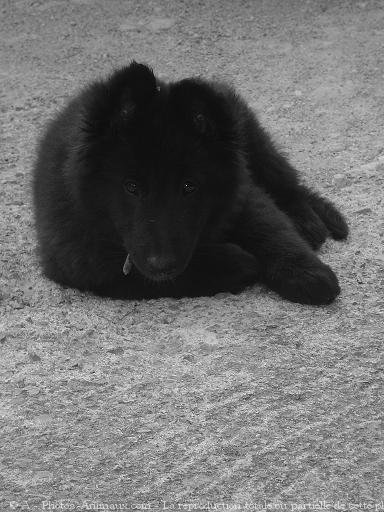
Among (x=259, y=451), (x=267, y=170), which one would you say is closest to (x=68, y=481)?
(x=259, y=451)

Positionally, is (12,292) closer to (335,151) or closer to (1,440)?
(1,440)

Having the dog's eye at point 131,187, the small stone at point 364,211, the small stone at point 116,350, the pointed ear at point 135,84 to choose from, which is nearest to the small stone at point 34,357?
the small stone at point 116,350

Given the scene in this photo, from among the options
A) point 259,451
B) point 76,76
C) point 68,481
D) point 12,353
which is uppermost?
point 259,451

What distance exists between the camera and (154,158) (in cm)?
467

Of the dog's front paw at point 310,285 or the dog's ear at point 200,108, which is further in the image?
the dog's front paw at point 310,285

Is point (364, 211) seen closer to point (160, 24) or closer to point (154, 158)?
point (154, 158)

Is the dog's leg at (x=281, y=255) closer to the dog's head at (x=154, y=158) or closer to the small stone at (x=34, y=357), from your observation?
the dog's head at (x=154, y=158)

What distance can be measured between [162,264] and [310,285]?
0.90 m

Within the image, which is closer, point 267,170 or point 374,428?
point 374,428

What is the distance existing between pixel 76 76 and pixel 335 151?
2.64 metres

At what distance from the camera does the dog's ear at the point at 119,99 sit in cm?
468

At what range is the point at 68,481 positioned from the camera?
367 centimetres

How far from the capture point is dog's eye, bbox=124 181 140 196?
4.75 metres

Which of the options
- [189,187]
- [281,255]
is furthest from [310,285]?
[189,187]
